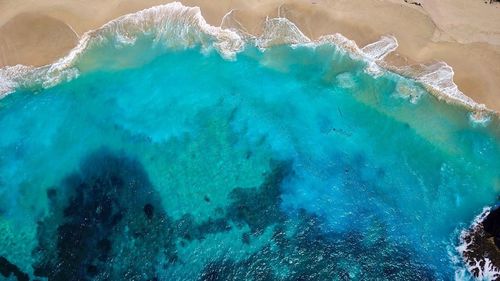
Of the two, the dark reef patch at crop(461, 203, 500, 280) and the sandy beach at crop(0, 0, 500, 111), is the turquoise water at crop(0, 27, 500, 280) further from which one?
the sandy beach at crop(0, 0, 500, 111)

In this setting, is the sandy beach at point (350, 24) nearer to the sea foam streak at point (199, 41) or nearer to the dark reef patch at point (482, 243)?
the sea foam streak at point (199, 41)

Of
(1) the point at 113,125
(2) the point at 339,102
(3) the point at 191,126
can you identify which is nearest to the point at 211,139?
(3) the point at 191,126

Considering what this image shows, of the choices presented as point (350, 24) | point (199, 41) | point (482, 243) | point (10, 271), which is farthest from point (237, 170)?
point (482, 243)

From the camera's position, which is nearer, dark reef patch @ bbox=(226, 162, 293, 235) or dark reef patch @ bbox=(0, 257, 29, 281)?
dark reef patch @ bbox=(0, 257, 29, 281)

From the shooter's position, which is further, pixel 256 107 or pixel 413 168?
pixel 256 107

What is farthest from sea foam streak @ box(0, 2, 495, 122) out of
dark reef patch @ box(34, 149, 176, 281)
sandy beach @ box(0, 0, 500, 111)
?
dark reef patch @ box(34, 149, 176, 281)

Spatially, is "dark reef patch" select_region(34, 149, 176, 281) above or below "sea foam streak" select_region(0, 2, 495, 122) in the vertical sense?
below

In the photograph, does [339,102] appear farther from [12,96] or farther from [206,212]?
[12,96]
